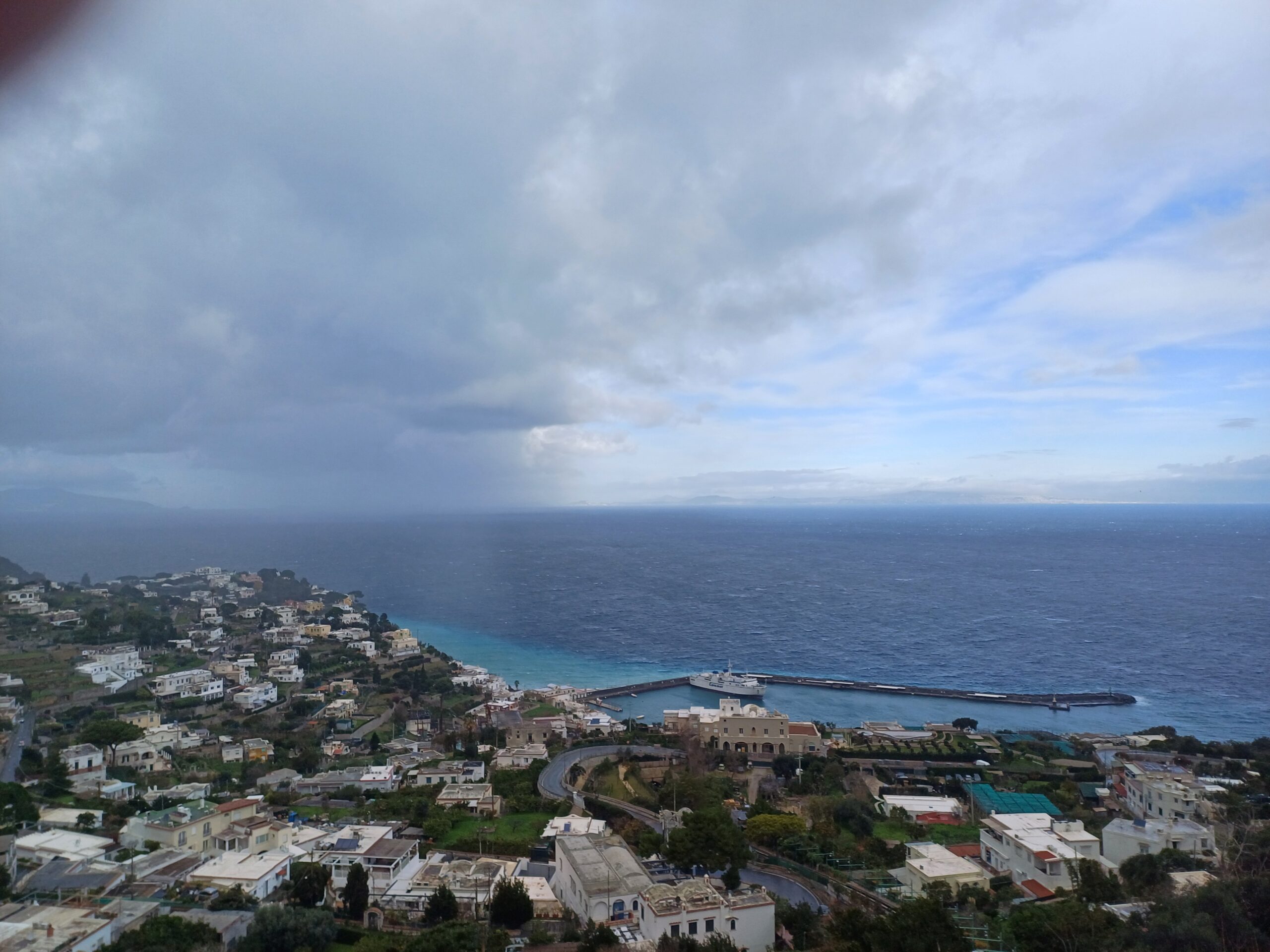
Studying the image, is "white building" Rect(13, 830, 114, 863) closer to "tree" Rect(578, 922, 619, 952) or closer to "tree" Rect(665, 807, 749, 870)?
"tree" Rect(578, 922, 619, 952)

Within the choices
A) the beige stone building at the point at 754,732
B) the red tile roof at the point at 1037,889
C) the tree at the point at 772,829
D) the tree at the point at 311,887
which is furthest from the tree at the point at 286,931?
the beige stone building at the point at 754,732

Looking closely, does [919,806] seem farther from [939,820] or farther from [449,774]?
[449,774]

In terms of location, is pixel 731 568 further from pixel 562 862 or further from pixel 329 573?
pixel 562 862

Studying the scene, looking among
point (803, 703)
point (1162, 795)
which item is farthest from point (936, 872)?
point (803, 703)

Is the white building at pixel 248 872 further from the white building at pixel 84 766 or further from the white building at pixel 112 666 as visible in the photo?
the white building at pixel 112 666

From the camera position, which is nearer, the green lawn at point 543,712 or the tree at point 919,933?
the tree at point 919,933

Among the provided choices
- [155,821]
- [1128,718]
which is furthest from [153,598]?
[1128,718]
